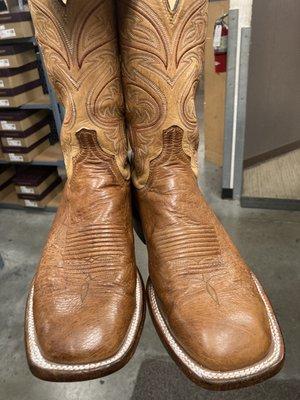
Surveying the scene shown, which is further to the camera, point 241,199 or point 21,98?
point 241,199

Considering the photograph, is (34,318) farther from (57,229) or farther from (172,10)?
(172,10)

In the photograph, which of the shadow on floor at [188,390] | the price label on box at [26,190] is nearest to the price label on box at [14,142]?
the price label on box at [26,190]

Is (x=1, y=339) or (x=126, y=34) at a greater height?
(x=126, y=34)

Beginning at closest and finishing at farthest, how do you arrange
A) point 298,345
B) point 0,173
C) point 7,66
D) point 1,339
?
1. point 298,345
2. point 1,339
3. point 7,66
4. point 0,173

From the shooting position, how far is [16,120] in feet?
5.69

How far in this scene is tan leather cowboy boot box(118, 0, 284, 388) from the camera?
17.3 inches

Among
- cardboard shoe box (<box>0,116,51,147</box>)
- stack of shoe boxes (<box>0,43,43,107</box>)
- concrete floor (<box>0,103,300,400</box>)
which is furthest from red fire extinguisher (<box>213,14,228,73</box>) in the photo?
cardboard shoe box (<box>0,116,51,147</box>)

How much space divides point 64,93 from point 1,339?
1.06m

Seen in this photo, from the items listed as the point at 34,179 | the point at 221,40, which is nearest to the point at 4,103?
the point at 34,179

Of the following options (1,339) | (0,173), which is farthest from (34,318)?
(0,173)

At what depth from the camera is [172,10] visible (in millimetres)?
508

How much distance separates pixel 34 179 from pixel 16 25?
78cm

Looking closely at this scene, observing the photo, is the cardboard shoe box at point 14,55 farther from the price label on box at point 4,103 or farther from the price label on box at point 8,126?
the price label on box at point 8,126

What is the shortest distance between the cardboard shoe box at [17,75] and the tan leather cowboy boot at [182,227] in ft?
4.18
